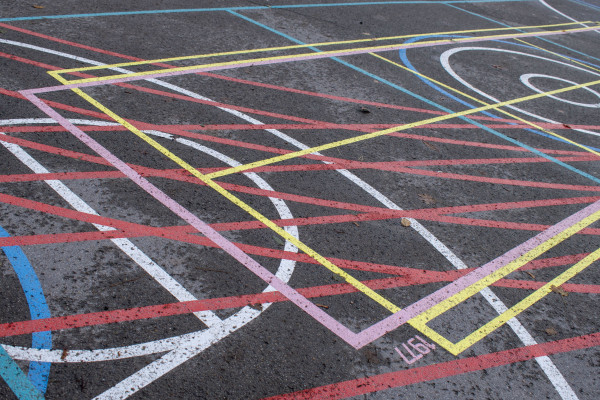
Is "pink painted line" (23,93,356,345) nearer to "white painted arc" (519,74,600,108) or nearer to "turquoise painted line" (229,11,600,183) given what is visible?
"turquoise painted line" (229,11,600,183)

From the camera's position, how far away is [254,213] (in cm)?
492

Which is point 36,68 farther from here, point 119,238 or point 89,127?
point 119,238

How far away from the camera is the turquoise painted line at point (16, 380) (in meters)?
3.05

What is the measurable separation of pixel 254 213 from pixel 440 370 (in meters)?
2.16

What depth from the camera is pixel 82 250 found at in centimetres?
414

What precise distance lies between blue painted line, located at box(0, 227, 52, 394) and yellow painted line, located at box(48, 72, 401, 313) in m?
1.81

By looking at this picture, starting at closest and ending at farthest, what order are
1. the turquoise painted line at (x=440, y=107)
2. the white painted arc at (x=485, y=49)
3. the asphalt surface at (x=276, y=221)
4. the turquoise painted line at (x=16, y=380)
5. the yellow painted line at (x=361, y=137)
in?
the turquoise painted line at (x=16, y=380)
the asphalt surface at (x=276, y=221)
the yellow painted line at (x=361, y=137)
the turquoise painted line at (x=440, y=107)
the white painted arc at (x=485, y=49)

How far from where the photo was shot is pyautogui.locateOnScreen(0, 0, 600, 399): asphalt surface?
3.57m

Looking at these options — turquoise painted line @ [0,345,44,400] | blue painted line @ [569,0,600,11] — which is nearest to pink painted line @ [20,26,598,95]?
turquoise painted line @ [0,345,44,400]

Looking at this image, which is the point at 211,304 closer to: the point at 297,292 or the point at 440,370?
the point at 297,292

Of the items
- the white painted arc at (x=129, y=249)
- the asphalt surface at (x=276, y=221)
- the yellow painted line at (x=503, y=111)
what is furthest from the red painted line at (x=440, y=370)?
the yellow painted line at (x=503, y=111)

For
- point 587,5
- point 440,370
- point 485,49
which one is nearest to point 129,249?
point 440,370

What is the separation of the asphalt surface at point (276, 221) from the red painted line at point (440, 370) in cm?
1

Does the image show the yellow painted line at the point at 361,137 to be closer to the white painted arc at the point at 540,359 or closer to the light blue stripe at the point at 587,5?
the white painted arc at the point at 540,359
